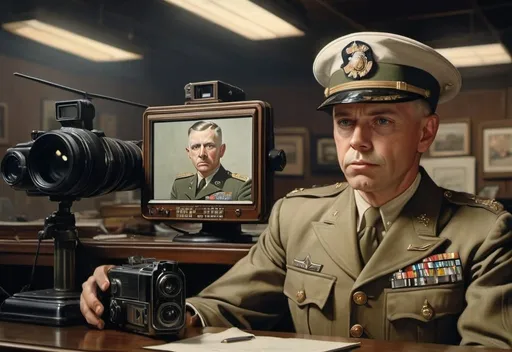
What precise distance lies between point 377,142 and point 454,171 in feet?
1.73

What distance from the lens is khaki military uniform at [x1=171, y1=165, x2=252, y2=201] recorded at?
69.4 inches

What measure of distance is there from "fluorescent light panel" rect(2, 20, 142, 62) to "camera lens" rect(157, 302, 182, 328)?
1.34 meters

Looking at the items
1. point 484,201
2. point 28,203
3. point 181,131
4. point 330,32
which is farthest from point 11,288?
point 484,201

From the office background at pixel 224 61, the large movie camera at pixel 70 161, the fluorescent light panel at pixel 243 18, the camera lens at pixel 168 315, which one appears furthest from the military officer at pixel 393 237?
the fluorescent light panel at pixel 243 18

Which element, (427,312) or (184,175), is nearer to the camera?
(427,312)

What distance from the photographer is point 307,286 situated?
5.02 feet

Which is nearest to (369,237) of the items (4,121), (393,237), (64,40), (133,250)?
(393,237)

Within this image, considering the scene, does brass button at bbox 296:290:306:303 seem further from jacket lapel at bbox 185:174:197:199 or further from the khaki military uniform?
jacket lapel at bbox 185:174:197:199

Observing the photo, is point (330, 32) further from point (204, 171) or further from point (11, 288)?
point (11, 288)

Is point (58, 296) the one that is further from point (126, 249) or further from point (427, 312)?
point (427, 312)

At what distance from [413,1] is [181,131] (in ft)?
2.38

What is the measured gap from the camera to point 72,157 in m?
1.62

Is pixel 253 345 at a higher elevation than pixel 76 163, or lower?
lower

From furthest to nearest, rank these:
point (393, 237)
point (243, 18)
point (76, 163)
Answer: point (243, 18) → point (76, 163) → point (393, 237)
